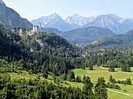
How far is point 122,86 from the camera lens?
634ft

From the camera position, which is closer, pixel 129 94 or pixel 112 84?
pixel 129 94

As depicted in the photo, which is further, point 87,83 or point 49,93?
point 87,83

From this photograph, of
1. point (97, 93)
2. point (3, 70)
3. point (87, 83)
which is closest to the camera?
point (97, 93)

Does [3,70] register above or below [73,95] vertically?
above

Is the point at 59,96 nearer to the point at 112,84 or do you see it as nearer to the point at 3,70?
the point at 3,70

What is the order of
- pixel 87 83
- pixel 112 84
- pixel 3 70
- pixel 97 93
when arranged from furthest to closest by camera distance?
pixel 112 84
pixel 3 70
pixel 87 83
pixel 97 93

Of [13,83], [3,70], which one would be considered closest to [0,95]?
[13,83]

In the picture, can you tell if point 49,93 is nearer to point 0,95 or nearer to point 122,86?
point 0,95

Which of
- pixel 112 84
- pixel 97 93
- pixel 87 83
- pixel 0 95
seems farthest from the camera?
pixel 112 84

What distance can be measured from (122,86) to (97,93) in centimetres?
6379

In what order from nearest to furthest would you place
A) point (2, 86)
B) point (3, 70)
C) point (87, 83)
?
point (2, 86) < point (87, 83) < point (3, 70)

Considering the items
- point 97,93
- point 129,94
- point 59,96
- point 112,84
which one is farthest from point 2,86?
point 112,84

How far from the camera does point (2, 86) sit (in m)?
114

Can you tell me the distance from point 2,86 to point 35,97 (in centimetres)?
1300
